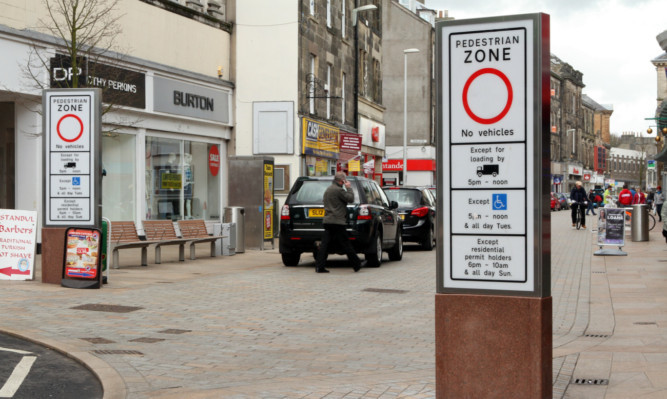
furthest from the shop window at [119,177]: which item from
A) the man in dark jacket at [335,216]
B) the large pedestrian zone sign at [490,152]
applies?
the large pedestrian zone sign at [490,152]

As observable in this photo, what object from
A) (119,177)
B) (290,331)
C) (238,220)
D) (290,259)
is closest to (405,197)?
(238,220)

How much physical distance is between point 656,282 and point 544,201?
10.1m

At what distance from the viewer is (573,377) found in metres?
6.70

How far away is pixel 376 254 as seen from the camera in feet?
57.0

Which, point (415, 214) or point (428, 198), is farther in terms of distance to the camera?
Result: point (428, 198)

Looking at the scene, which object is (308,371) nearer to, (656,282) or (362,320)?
(362,320)

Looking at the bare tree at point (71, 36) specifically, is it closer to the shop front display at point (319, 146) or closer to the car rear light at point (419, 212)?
the car rear light at point (419, 212)

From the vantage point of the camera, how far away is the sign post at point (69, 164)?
13.1 meters

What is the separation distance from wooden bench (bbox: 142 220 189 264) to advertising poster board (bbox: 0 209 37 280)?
417 centimetres

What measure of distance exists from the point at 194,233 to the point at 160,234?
1.29 metres

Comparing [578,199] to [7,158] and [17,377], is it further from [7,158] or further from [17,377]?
[17,377]

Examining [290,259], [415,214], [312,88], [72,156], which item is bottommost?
[290,259]

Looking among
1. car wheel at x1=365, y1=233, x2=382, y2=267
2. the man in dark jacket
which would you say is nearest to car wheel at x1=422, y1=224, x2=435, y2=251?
car wheel at x1=365, y1=233, x2=382, y2=267

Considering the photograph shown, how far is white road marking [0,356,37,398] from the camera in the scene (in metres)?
6.30
